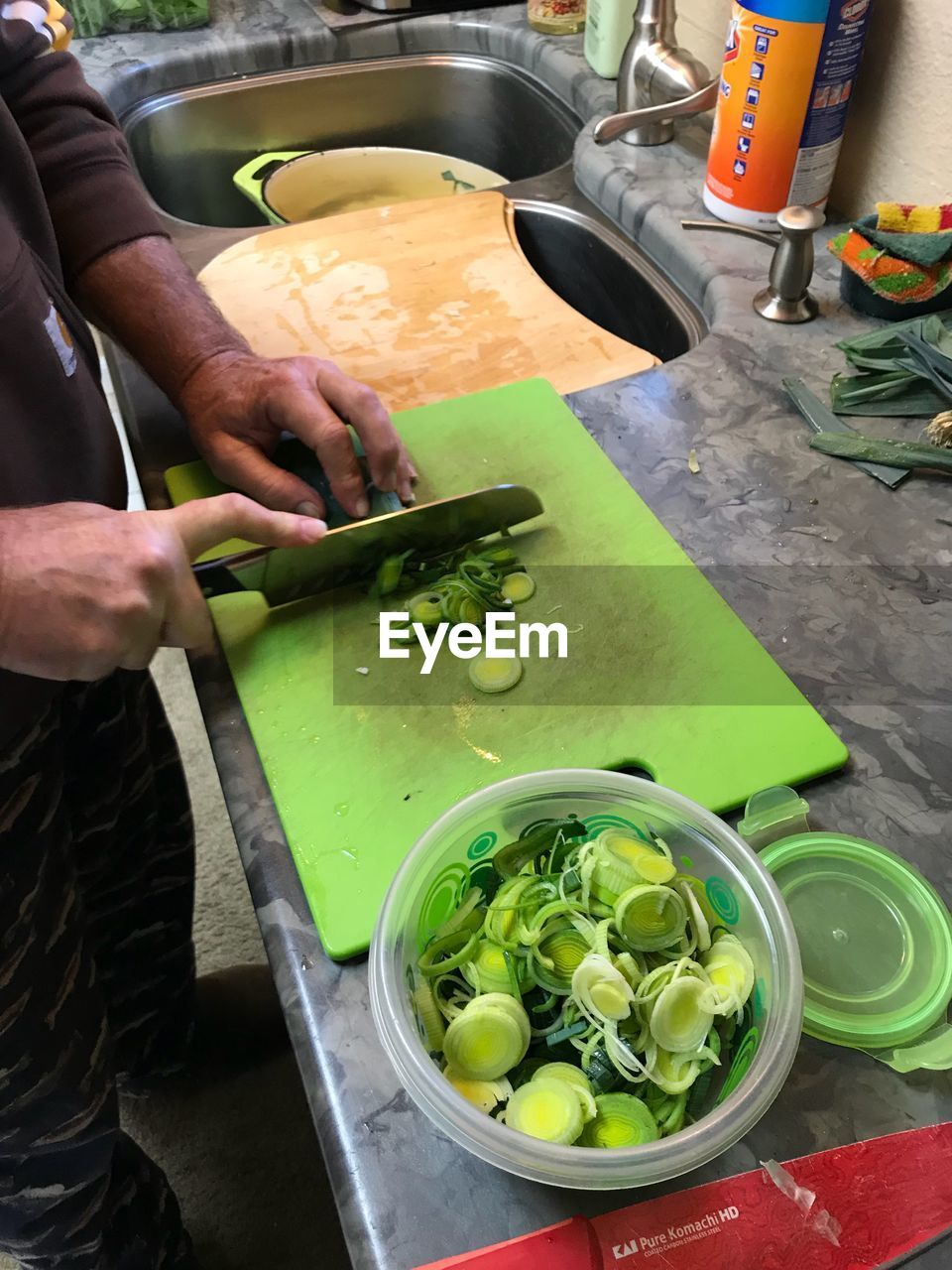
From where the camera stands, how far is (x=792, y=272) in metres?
0.98

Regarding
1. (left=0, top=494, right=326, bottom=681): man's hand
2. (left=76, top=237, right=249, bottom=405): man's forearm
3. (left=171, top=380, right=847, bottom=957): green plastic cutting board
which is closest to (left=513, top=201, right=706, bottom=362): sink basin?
(left=171, top=380, right=847, bottom=957): green plastic cutting board

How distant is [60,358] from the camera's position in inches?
29.4

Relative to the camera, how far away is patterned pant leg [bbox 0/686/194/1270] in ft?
2.43

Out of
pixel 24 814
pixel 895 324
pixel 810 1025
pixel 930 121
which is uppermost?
pixel 930 121

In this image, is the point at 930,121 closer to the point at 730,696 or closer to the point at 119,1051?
the point at 730,696

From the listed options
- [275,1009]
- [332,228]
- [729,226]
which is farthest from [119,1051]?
[729,226]

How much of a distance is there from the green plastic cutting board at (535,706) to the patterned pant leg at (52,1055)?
0.64ft

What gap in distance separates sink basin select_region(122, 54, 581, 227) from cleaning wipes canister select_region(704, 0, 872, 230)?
1.57ft

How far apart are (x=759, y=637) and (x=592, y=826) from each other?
0.26m

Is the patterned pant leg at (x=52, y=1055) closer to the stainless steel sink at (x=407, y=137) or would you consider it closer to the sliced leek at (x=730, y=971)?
the sliced leek at (x=730, y=971)

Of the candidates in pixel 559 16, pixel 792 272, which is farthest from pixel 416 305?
pixel 559 16

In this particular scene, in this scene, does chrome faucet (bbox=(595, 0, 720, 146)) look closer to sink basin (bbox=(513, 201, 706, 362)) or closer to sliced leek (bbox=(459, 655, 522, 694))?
sink basin (bbox=(513, 201, 706, 362))

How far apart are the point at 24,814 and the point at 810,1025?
575 millimetres

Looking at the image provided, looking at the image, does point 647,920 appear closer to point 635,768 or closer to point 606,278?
point 635,768
